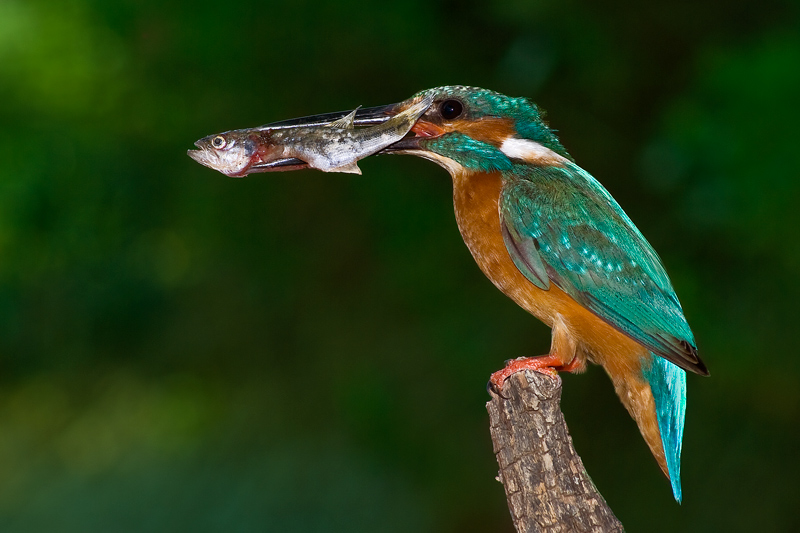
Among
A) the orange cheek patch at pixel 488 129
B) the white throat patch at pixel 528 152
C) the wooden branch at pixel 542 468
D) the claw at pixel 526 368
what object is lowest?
the wooden branch at pixel 542 468

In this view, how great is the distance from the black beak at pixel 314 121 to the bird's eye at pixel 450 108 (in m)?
0.14

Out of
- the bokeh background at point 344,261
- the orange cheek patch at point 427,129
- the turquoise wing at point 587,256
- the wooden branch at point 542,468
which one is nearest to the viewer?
the wooden branch at point 542,468

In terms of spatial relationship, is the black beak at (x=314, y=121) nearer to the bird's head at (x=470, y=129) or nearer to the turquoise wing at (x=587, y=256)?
the bird's head at (x=470, y=129)

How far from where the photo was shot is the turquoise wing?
245 cm

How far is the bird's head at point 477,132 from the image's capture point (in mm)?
2572

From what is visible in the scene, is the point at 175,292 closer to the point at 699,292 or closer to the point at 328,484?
the point at 328,484

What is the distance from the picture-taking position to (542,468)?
2.16 meters

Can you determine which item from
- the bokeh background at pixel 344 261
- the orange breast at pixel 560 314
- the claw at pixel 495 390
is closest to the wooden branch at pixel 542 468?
the claw at pixel 495 390

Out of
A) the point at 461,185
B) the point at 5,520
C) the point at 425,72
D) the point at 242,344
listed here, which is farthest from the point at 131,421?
the point at 461,185

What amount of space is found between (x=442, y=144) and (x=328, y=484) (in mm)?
3600

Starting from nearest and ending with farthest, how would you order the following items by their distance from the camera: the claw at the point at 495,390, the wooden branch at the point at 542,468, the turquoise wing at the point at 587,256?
the wooden branch at the point at 542,468 < the claw at the point at 495,390 < the turquoise wing at the point at 587,256

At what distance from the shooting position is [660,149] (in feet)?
13.7

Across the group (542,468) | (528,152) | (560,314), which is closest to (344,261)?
(528,152)

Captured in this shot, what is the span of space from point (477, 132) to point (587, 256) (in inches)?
18.8
